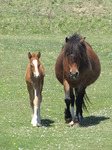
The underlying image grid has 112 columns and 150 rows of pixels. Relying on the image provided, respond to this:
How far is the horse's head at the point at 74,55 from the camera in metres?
15.0

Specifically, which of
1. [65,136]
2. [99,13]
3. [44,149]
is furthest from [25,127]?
[99,13]

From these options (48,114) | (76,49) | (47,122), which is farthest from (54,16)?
(76,49)

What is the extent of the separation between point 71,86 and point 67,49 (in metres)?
1.36

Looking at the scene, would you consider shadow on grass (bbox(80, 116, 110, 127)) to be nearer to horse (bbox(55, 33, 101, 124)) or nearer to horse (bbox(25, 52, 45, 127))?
horse (bbox(55, 33, 101, 124))

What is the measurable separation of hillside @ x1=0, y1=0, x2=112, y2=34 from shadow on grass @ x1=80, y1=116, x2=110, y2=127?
26961 mm

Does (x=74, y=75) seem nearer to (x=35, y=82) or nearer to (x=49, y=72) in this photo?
(x=35, y=82)

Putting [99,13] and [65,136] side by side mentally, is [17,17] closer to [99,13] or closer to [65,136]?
[99,13]

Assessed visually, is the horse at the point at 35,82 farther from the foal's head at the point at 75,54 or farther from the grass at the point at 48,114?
the foal's head at the point at 75,54

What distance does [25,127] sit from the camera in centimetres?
1508

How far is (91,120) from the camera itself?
16.7 meters

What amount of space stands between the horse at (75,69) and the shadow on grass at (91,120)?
0.17 meters

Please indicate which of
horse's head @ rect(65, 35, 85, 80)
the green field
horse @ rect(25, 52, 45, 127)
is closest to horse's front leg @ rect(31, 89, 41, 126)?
horse @ rect(25, 52, 45, 127)

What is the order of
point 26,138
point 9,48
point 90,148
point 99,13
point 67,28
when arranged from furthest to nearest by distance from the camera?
point 99,13 < point 67,28 < point 9,48 < point 26,138 < point 90,148

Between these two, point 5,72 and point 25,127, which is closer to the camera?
point 25,127
